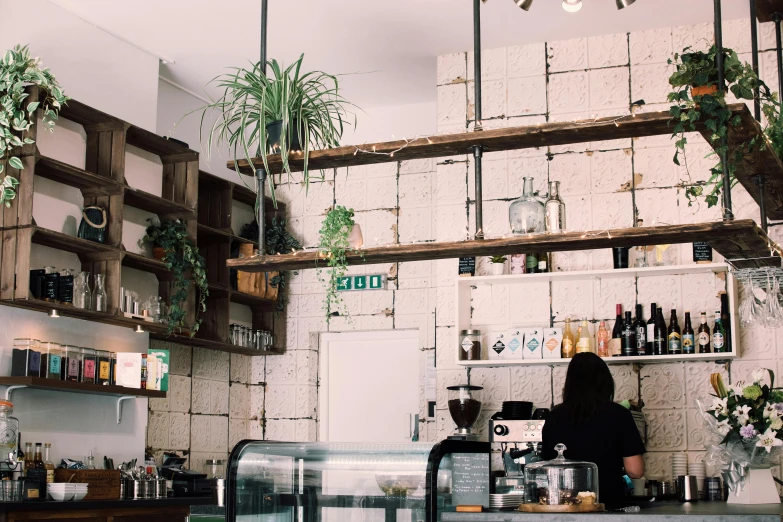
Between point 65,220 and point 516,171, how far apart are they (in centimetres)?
283

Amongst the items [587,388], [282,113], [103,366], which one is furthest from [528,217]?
[103,366]

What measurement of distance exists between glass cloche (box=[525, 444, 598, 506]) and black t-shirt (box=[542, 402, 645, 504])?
13.0 inches

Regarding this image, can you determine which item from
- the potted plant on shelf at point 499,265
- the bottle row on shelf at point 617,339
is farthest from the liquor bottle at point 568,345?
the potted plant on shelf at point 499,265

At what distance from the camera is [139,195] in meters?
5.77

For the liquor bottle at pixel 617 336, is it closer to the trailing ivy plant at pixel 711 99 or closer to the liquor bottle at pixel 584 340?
the liquor bottle at pixel 584 340

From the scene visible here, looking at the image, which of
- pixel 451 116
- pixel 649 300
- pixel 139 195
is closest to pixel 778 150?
pixel 649 300

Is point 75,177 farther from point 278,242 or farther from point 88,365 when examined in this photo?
point 278,242

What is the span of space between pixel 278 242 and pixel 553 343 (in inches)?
105

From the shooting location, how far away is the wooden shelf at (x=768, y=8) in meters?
5.09

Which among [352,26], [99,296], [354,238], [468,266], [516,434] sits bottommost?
[516,434]

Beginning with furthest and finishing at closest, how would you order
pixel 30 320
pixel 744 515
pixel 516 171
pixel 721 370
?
pixel 516 171
pixel 721 370
pixel 30 320
pixel 744 515

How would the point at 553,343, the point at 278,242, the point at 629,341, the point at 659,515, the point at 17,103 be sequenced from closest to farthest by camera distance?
1. the point at 659,515
2. the point at 17,103
3. the point at 629,341
4. the point at 553,343
5. the point at 278,242

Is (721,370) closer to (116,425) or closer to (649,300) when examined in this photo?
(649,300)

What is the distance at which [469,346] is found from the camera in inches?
233
